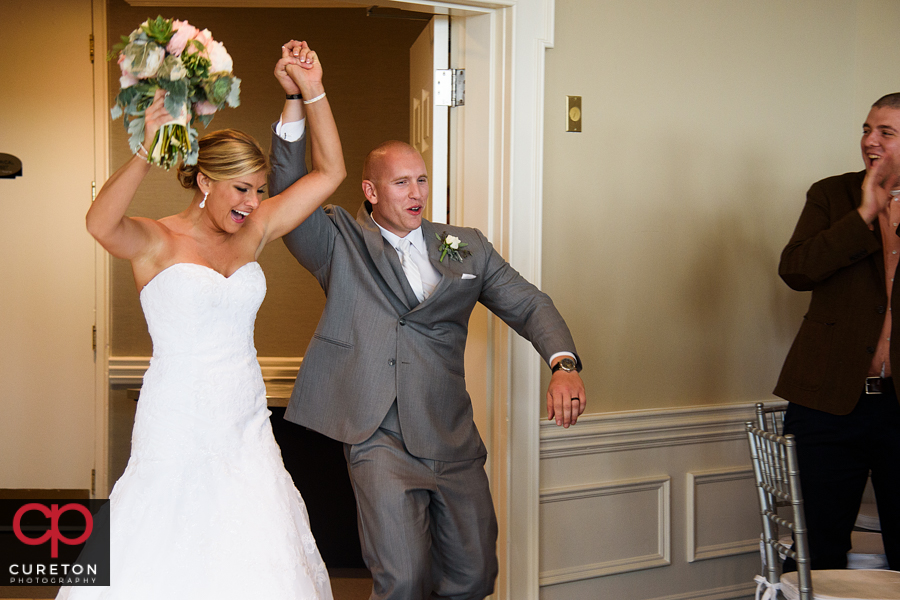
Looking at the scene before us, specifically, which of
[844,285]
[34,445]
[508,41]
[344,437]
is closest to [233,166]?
[344,437]

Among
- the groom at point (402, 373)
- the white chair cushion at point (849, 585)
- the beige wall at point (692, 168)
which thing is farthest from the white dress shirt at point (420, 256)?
the white chair cushion at point (849, 585)

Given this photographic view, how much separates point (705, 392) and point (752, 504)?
544 millimetres

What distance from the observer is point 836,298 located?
277 cm

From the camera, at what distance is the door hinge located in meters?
3.10

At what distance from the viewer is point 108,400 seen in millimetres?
4496

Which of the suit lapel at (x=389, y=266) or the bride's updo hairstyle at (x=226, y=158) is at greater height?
the bride's updo hairstyle at (x=226, y=158)

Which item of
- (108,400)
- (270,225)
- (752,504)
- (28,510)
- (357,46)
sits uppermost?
(357,46)

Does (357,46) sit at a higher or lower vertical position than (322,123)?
higher

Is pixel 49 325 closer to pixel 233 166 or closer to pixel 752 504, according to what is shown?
pixel 233 166

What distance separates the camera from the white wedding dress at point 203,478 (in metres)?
1.95

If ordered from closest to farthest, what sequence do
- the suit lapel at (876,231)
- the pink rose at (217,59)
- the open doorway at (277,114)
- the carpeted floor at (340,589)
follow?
the pink rose at (217,59), the suit lapel at (876,231), the carpeted floor at (340,589), the open doorway at (277,114)

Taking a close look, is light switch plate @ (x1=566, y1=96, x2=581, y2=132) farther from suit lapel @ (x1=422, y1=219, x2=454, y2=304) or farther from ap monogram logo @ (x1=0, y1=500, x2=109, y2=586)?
ap monogram logo @ (x1=0, y1=500, x2=109, y2=586)

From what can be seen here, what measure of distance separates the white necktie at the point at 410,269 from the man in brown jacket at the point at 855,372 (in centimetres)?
130

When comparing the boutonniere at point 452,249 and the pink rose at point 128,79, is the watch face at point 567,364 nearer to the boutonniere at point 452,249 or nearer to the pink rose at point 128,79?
the boutonniere at point 452,249
